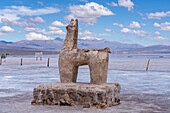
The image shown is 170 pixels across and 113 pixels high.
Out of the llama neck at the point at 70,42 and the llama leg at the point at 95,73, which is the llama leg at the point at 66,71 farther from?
the llama leg at the point at 95,73

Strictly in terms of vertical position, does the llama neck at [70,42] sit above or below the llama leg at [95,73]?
above

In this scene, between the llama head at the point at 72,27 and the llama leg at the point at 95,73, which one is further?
the llama head at the point at 72,27

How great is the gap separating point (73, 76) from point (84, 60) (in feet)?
3.07

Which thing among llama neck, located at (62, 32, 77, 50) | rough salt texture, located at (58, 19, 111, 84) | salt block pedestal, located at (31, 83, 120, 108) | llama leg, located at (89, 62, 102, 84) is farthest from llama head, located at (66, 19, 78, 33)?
salt block pedestal, located at (31, 83, 120, 108)

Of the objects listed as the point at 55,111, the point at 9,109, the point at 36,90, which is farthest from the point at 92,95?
the point at 9,109

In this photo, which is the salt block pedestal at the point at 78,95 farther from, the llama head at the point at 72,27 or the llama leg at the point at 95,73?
the llama head at the point at 72,27

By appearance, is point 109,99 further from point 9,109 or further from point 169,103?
point 9,109

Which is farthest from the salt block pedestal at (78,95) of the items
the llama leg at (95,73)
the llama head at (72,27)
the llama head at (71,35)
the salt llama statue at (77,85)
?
the llama head at (72,27)

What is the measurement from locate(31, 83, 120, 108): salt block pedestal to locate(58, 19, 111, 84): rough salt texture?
26.4 inches

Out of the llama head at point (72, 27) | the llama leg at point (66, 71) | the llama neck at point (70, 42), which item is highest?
the llama head at point (72, 27)

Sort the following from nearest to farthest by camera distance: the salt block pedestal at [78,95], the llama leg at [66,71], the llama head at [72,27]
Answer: the salt block pedestal at [78,95] < the llama leg at [66,71] < the llama head at [72,27]

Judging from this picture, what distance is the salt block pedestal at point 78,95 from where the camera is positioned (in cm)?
1028

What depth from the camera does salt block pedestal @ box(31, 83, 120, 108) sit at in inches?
405

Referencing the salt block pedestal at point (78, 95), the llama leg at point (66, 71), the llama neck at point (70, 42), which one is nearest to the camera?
the salt block pedestal at point (78, 95)
